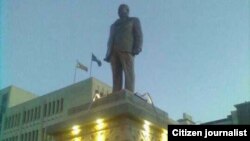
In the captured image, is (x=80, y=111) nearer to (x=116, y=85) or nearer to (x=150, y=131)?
(x=116, y=85)

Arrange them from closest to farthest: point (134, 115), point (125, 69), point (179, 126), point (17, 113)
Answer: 1. point (134, 115)
2. point (179, 126)
3. point (125, 69)
4. point (17, 113)

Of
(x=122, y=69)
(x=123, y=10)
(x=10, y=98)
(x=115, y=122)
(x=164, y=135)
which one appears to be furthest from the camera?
(x=10, y=98)

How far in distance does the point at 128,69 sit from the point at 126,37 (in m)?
0.89

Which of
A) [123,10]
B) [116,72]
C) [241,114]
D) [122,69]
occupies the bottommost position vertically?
[116,72]

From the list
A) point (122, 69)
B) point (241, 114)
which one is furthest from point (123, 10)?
point (241, 114)

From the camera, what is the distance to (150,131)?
9414 millimetres

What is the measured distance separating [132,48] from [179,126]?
2.46 meters

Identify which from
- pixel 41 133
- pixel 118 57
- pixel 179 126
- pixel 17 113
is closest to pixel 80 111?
pixel 118 57

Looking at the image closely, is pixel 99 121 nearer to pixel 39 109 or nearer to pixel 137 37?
pixel 137 37

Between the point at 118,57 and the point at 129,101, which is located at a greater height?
the point at 118,57

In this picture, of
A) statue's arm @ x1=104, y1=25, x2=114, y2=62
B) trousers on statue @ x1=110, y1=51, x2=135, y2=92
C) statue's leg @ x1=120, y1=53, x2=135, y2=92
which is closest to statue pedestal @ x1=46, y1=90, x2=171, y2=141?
statue's leg @ x1=120, y1=53, x2=135, y2=92
